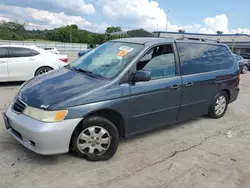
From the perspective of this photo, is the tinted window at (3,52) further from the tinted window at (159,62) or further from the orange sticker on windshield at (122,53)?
the tinted window at (159,62)

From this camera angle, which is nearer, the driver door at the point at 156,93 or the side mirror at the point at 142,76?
the side mirror at the point at 142,76

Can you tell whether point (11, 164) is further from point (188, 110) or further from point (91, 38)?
point (91, 38)

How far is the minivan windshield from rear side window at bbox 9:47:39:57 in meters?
4.54

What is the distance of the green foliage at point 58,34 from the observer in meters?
78.1

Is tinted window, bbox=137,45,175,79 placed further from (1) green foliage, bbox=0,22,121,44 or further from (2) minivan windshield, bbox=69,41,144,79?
(1) green foliage, bbox=0,22,121,44

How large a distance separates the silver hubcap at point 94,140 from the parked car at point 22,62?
5.71 m

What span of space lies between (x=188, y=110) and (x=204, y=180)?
5.50 ft

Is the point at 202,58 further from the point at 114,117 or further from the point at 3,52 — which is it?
the point at 3,52

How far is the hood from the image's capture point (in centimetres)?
312

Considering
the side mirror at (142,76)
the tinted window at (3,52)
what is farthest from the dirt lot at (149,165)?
the tinted window at (3,52)

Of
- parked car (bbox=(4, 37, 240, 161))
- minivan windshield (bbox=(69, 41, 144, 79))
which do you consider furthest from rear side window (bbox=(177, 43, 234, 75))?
minivan windshield (bbox=(69, 41, 144, 79))

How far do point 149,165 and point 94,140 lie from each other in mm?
826

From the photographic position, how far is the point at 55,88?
131 inches

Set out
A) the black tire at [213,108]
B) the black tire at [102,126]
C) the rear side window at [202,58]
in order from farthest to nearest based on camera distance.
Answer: the black tire at [213,108], the rear side window at [202,58], the black tire at [102,126]
